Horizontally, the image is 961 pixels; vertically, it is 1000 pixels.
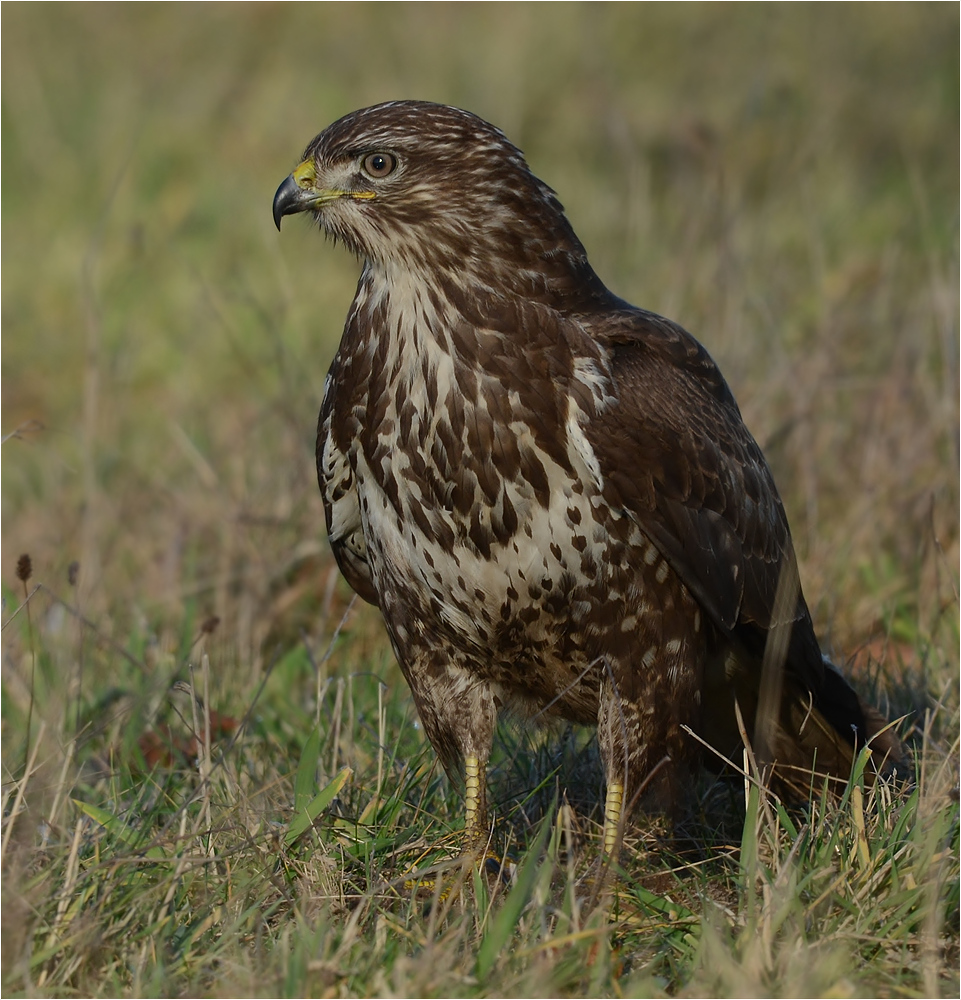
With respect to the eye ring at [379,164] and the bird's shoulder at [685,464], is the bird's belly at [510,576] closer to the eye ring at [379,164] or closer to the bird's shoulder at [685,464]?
the bird's shoulder at [685,464]

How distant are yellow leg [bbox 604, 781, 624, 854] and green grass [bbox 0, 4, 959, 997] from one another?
0.08m

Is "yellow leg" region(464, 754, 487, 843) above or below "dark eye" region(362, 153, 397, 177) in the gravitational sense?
below

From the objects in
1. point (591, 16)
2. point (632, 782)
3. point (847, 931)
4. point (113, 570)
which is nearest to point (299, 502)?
point (113, 570)

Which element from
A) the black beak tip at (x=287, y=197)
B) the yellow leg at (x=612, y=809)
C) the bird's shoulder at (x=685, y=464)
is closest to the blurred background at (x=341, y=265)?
the black beak tip at (x=287, y=197)

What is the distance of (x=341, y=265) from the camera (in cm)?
856

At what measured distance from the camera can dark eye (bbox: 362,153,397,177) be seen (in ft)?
11.2

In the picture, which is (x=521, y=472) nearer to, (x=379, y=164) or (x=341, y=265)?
(x=379, y=164)

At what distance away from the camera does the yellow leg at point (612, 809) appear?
342 centimetres

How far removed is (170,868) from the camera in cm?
299

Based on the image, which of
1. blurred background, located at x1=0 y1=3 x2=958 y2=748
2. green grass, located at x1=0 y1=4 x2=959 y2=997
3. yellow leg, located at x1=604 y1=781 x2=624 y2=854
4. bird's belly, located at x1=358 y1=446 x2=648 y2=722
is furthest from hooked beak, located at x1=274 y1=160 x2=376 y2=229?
yellow leg, located at x1=604 y1=781 x2=624 y2=854

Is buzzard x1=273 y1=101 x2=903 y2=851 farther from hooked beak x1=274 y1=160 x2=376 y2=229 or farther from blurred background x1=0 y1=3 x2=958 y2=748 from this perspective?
blurred background x1=0 y1=3 x2=958 y2=748

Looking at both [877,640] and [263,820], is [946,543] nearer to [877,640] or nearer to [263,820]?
[877,640]

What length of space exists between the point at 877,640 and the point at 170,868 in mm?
2714

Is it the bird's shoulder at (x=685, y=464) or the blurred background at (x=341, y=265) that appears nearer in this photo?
the bird's shoulder at (x=685, y=464)
